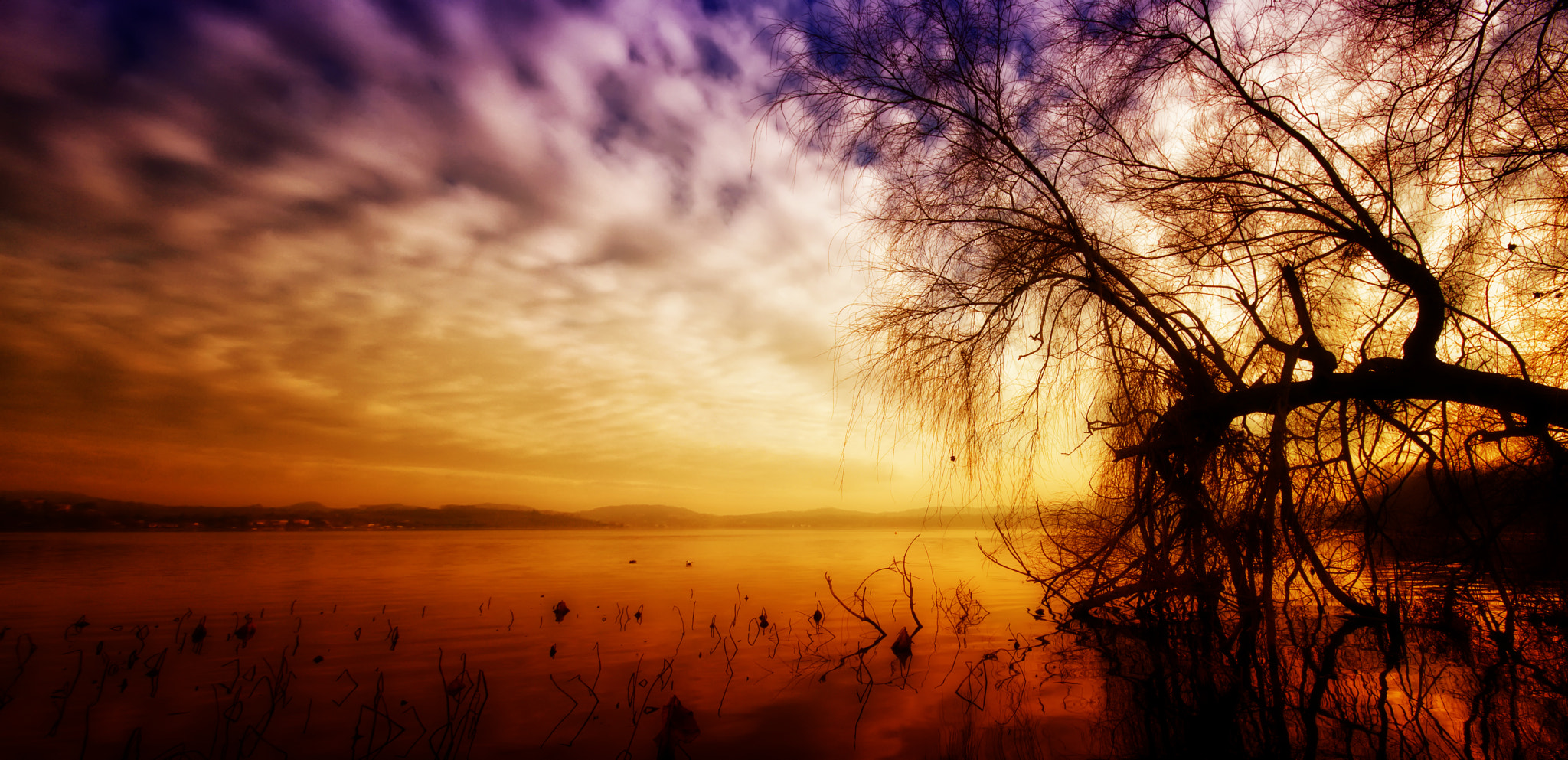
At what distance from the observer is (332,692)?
3879 millimetres

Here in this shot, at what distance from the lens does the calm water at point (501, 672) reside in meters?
3.12

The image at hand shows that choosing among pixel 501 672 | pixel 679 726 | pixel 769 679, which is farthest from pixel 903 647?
pixel 501 672

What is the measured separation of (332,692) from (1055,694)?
465 centimetres

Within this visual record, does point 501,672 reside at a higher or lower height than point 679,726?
lower

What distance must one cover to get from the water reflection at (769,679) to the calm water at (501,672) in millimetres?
26

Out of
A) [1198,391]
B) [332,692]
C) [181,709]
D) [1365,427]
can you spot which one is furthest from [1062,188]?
[181,709]

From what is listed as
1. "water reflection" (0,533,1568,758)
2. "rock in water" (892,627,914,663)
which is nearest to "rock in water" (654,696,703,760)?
"water reflection" (0,533,1568,758)

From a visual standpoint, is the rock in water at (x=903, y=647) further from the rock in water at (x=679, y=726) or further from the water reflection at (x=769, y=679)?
the rock in water at (x=679, y=726)

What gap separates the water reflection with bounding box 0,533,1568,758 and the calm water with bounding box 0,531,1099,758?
0.03 meters

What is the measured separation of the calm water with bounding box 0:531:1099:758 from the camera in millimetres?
3123

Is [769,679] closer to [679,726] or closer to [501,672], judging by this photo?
[679,726]

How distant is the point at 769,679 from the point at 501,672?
1.98m

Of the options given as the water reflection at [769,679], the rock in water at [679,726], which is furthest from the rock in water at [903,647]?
the rock in water at [679,726]

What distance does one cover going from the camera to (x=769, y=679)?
169 inches
